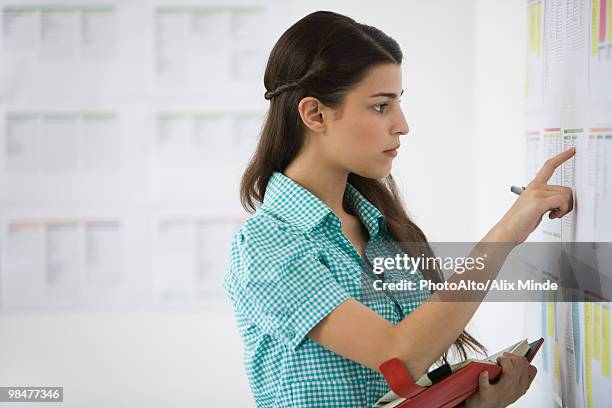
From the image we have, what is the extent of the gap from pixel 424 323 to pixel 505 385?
0.19 metres

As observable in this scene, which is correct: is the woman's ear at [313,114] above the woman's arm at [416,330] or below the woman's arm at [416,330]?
above

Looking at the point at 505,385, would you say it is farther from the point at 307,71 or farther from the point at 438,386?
the point at 307,71

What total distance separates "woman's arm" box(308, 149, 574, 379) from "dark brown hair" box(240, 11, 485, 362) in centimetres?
19

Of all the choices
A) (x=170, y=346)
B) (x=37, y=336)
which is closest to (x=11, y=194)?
(x=37, y=336)

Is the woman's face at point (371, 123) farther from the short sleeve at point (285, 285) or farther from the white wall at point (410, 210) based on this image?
the white wall at point (410, 210)

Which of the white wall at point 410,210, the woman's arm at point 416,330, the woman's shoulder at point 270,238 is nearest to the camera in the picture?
the woman's arm at point 416,330

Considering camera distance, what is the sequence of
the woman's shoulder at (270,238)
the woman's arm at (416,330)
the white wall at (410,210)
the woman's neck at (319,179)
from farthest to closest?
the white wall at (410,210)
the woman's neck at (319,179)
the woman's shoulder at (270,238)
the woman's arm at (416,330)

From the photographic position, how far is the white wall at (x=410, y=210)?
212 cm

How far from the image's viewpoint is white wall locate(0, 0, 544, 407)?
83.4 inches

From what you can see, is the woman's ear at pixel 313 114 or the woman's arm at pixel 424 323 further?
the woman's ear at pixel 313 114

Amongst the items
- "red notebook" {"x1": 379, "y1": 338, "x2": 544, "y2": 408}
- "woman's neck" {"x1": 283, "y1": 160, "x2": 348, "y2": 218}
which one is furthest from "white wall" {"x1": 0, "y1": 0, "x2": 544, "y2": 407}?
"red notebook" {"x1": 379, "y1": 338, "x2": 544, "y2": 408}

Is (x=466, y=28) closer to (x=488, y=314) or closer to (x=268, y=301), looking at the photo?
(x=488, y=314)

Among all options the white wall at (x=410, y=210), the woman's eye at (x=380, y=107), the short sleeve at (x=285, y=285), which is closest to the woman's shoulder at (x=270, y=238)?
the short sleeve at (x=285, y=285)

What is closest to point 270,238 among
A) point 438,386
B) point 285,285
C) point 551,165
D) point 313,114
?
point 285,285
